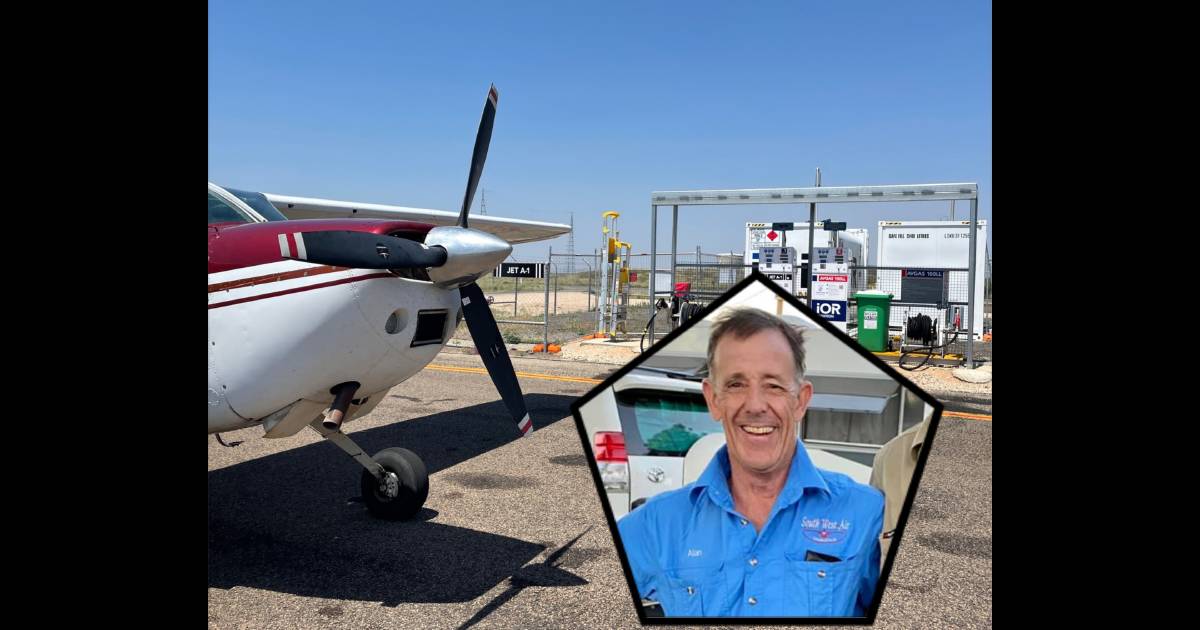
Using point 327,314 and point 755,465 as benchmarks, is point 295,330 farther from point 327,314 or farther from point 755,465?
point 755,465

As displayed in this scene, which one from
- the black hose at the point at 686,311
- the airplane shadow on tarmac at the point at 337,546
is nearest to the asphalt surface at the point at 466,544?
the airplane shadow on tarmac at the point at 337,546

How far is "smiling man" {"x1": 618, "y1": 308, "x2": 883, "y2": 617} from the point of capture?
5.41 feet

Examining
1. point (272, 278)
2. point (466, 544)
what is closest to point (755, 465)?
point (272, 278)

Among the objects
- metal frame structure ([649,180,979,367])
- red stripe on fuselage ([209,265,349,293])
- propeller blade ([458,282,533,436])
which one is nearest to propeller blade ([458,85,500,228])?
propeller blade ([458,282,533,436])

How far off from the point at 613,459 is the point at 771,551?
1.35 ft

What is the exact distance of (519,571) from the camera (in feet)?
14.8

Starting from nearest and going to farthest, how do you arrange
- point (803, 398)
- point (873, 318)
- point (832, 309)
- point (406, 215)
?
point (803, 398), point (406, 215), point (873, 318), point (832, 309)

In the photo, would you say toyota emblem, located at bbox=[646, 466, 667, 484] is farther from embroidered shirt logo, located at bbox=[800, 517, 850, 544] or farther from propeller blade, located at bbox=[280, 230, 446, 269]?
propeller blade, located at bbox=[280, 230, 446, 269]

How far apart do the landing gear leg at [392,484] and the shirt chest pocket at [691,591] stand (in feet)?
13.6

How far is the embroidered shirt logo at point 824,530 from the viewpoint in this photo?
65.9 inches

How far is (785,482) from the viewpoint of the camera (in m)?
1.68
